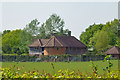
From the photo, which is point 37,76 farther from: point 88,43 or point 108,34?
point 88,43

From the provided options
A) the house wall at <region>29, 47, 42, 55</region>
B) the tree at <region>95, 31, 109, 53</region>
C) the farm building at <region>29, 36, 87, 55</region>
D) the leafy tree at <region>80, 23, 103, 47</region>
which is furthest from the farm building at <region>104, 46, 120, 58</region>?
the leafy tree at <region>80, 23, 103, 47</region>

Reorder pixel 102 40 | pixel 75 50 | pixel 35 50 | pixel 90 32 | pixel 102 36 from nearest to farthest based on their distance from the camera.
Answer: pixel 75 50
pixel 35 50
pixel 102 36
pixel 102 40
pixel 90 32

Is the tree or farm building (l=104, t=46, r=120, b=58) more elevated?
the tree

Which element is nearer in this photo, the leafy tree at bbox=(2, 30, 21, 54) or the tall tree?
the tall tree

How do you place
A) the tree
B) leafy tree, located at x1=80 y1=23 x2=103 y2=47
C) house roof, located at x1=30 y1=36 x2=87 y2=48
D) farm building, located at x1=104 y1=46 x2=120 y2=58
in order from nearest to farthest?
house roof, located at x1=30 y1=36 x2=87 y2=48 → farm building, located at x1=104 y1=46 x2=120 y2=58 → the tree → leafy tree, located at x1=80 y1=23 x2=103 y2=47

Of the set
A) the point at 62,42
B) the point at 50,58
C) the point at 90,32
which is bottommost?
the point at 50,58

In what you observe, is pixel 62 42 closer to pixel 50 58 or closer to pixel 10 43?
pixel 50 58

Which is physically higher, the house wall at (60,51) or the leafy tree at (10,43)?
the leafy tree at (10,43)

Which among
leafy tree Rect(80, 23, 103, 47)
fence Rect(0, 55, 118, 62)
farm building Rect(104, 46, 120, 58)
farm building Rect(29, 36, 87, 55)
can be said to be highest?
leafy tree Rect(80, 23, 103, 47)

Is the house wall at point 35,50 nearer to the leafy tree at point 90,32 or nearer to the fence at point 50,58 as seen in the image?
the fence at point 50,58

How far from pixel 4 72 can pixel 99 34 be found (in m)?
82.0

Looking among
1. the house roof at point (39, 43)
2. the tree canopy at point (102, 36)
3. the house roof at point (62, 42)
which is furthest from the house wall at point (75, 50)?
the tree canopy at point (102, 36)

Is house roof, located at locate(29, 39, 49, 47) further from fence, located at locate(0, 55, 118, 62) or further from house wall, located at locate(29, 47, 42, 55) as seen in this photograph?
fence, located at locate(0, 55, 118, 62)

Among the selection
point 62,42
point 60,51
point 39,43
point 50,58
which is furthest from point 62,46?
point 50,58
